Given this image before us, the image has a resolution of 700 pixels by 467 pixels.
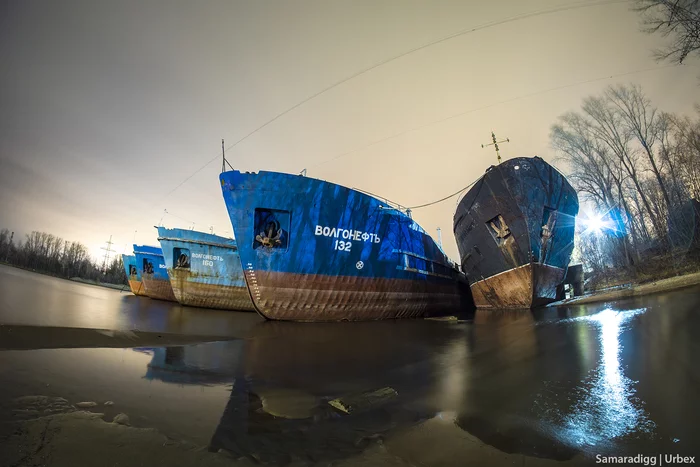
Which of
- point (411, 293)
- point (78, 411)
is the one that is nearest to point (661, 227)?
point (411, 293)

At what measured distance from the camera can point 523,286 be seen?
10.9 m

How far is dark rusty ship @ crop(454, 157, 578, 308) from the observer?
1077 centimetres

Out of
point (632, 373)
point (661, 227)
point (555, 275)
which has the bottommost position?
point (632, 373)

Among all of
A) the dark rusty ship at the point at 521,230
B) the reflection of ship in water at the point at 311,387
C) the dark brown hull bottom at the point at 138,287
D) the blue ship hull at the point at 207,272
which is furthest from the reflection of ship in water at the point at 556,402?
the dark brown hull bottom at the point at 138,287

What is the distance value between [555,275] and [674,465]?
12.9 m

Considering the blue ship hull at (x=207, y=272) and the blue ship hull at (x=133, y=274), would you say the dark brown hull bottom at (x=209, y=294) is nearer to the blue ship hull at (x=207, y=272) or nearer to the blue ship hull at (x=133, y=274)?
the blue ship hull at (x=207, y=272)

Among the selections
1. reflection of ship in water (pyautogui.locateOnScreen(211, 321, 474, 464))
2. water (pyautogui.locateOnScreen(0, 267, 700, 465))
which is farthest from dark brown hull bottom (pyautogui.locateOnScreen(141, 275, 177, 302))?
reflection of ship in water (pyautogui.locateOnScreen(211, 321, 474, 464))

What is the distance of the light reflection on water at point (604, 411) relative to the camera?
5.67 feet

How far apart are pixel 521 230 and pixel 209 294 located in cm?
1633

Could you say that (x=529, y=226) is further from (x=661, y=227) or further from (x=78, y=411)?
(x=661, y=227)

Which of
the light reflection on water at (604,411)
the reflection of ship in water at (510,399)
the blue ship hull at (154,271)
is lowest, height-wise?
the reflection of ship in water at (510,399)

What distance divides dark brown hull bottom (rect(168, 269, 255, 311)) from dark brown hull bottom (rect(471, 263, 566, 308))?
40.8 feet

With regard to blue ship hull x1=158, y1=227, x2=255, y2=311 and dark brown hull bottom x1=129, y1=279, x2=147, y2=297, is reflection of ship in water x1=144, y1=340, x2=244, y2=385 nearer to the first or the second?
blue ship hull x1=158, y1=227, x2=255, y2=311

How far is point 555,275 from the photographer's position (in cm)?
1199
